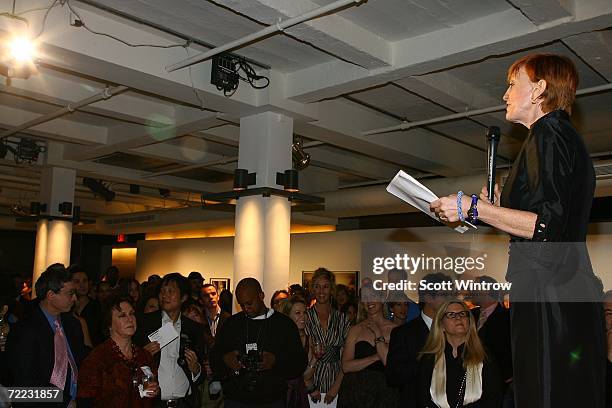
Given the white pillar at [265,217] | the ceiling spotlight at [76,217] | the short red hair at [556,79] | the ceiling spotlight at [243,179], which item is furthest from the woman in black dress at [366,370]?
the ceiling spotlight at [76,217]

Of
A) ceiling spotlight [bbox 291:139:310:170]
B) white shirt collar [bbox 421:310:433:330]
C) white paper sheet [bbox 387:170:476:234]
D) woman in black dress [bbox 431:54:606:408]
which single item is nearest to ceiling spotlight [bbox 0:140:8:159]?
ceiling spotlight [bbox 291:139:310:170]

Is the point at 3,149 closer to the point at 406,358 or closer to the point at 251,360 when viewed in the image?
the point at 251,360

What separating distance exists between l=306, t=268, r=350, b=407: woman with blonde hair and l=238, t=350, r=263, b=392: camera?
3.45 ft

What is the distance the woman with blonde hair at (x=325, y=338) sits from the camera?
5027 mm

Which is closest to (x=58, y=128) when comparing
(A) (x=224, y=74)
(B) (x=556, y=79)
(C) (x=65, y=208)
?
(C) (x=65, y=208)

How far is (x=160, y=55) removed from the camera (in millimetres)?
5797

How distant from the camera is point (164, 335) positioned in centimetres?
415

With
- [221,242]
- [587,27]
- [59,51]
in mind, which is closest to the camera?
[587,27]

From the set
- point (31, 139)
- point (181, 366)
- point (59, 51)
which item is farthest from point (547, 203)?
point (31, 139)

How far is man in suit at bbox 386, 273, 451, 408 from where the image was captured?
368cm

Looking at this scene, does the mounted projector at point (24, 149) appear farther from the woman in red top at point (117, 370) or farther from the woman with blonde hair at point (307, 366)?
the woman in red top at point (117, 370)

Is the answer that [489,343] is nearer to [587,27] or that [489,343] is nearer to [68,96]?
[587,27]

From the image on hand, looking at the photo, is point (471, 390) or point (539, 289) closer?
point (539, 289)

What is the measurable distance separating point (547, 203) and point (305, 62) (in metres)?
5.10
